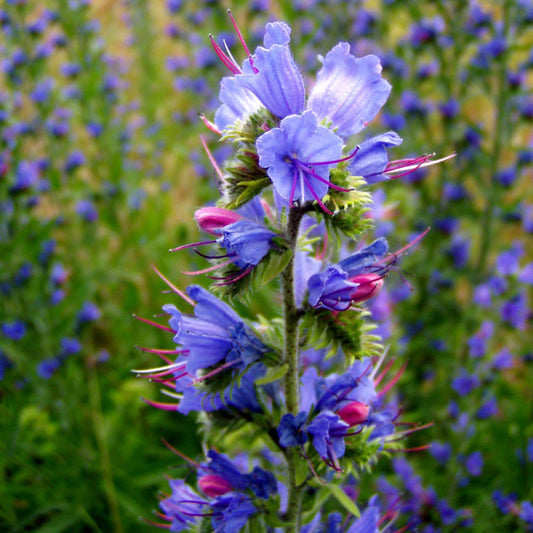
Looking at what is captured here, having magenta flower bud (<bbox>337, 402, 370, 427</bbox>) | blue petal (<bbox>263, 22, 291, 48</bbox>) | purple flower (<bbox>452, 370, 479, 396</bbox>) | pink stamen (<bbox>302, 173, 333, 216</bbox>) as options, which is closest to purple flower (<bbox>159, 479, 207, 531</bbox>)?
magenta flower bud (<bbox>337, 402, 370, 427</bbox>)

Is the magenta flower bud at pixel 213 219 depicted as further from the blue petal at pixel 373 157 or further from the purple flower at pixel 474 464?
the purple flower at pixel 474 464

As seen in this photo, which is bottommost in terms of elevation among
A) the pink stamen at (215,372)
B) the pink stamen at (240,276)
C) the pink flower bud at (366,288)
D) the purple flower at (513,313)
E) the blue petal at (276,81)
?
the purple flower at (513,313)

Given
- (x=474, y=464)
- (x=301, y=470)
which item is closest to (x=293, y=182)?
(x=301, y=470)

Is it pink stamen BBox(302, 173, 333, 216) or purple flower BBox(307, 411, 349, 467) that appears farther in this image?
purple flower BBox(307, 411, 349, 467)

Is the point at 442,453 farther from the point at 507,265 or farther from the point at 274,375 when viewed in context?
the point at 274,375

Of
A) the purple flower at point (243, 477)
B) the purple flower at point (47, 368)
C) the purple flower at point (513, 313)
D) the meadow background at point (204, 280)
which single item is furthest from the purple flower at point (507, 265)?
the purple flower at point (47, 368)

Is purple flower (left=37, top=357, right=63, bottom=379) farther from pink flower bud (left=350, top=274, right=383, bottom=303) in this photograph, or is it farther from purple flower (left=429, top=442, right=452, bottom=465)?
pink flower bud (left=350, top=274, right=383, bottom=303)

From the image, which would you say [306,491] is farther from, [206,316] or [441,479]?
[441,479]
